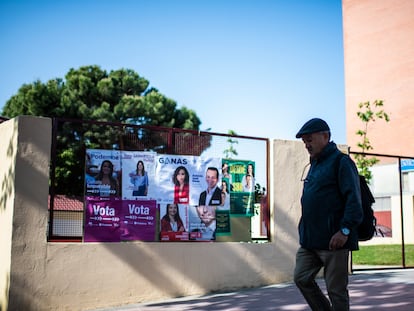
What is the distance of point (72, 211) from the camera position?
7633 mm

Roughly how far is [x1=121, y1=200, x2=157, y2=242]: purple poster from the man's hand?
4.45 m

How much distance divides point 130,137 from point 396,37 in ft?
106

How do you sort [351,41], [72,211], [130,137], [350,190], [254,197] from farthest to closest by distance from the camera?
1. [351,41]
2. [254,197]
3. [130,137]
4. [72,211]
5. [350,190]

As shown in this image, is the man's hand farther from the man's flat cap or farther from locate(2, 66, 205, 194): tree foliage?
locate(2, 66, 205, 194): tree foliage

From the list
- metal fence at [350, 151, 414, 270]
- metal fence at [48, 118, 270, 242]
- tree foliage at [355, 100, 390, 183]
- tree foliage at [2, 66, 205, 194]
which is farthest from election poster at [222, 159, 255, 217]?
tree foliage at [2, 66, 205, 194]

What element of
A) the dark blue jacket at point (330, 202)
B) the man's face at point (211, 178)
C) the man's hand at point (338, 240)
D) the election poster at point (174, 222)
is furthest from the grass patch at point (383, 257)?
the man's hand at point (338, 240)

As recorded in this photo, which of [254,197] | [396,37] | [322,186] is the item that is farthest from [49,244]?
[396,37]

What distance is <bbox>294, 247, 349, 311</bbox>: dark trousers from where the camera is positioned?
4.04 m

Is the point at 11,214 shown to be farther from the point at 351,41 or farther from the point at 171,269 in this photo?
the point at 351,41

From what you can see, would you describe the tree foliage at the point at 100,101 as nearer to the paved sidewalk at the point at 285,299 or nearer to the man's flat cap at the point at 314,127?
the paved sidewalk at the point at 285,299

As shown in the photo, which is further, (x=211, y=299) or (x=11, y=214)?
(x=211, y=299)

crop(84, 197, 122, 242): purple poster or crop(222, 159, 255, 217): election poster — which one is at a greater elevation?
crop(222, 159, 255, 217): election poster

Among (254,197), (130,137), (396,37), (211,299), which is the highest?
(396,37)

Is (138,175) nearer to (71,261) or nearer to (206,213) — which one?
(206,213)
